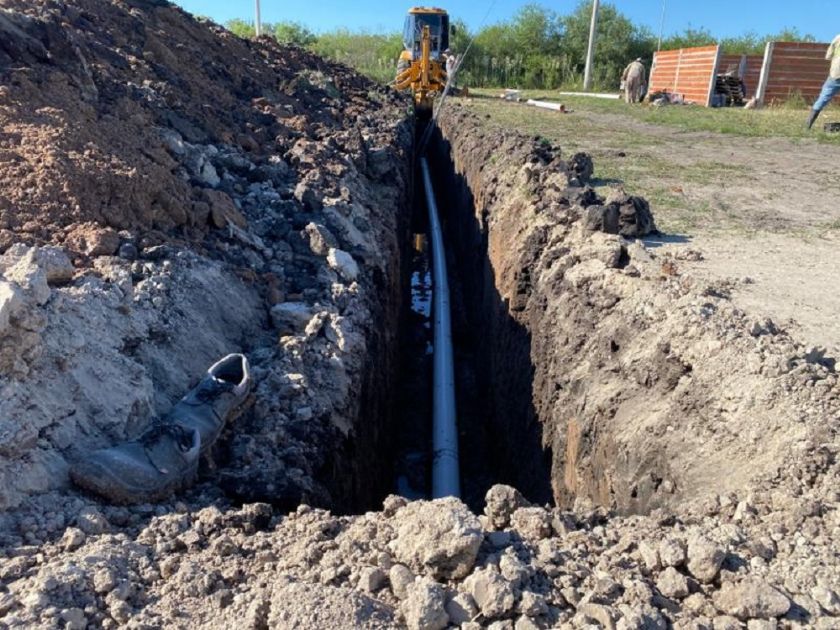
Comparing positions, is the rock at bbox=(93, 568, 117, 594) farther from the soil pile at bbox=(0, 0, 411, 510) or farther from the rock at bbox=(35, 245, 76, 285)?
the rock at bbox=(35, 245, 76, 285)

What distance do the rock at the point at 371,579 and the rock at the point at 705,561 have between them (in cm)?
101

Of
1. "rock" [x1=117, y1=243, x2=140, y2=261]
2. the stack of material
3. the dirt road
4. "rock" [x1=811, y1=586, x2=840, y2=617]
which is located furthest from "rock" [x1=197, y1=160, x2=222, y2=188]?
the stack of material

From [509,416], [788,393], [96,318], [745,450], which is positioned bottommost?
[509,416]

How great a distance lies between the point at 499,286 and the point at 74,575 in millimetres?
5443

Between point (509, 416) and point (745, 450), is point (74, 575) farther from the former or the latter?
point (509, 416)

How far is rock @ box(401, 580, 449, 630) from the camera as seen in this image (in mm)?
1915

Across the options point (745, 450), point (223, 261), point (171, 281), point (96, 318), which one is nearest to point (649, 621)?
point (745, 450)

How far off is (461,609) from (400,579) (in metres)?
0.21

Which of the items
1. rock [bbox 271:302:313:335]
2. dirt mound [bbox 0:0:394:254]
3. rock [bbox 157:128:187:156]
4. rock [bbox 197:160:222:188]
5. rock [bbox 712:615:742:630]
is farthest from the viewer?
rock [bbox 157:128:187:156]

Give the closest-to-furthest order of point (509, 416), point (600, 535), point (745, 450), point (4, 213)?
point (600, 535) < point (745, 450) < point (4, 213) < point (509, 416)

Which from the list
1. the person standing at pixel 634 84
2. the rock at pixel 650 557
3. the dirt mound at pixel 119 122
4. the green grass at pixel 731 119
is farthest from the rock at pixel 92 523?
the person standing at pixel 634 84

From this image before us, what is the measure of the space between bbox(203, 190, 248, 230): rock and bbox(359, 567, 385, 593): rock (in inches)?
127

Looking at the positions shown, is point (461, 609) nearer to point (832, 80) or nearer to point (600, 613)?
point (600, 613)

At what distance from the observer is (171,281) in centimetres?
377
